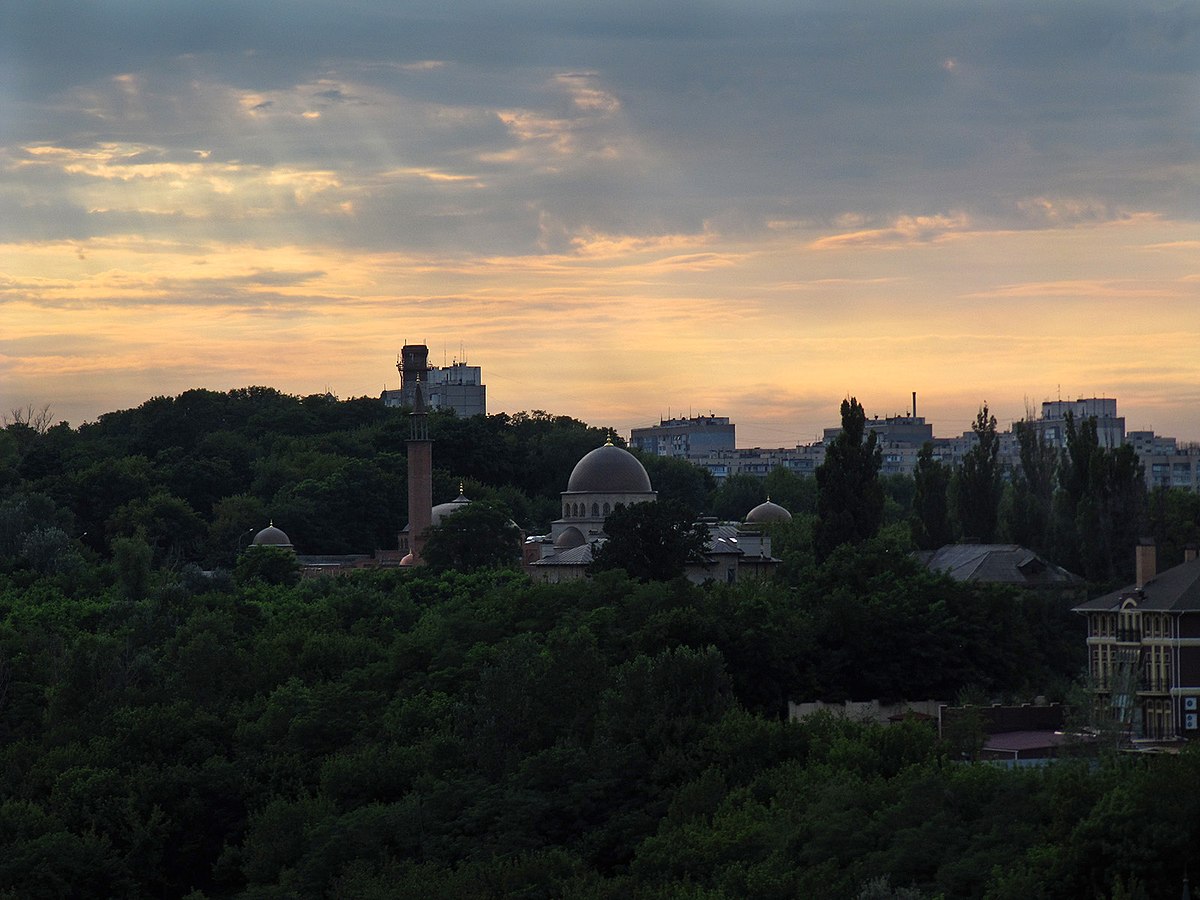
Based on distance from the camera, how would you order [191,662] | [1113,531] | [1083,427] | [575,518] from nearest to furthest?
1. [191,662]
2. [1113,531]
3. [1083,427]
4. [575,518]

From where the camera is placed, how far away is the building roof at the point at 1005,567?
5953 centimetres

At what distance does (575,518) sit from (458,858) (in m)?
31.8

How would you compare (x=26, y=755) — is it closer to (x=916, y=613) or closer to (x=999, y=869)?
(x=916, y=613)

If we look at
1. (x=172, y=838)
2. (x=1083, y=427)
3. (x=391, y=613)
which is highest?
(x=1083, y=427)

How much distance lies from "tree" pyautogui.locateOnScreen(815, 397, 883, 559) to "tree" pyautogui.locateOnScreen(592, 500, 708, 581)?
3.68m

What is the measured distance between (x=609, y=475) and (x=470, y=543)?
5.04 m

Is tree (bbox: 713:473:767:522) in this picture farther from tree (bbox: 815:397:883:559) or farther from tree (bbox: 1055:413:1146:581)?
tree (bbox: 1055:413:1146:581)

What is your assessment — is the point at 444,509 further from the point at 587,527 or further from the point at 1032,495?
the point at 1032,495

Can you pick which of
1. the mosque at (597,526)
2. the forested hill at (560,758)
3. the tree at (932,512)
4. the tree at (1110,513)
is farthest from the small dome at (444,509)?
the tree at (1110,513)

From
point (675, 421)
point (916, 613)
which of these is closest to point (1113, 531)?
point (916, 613)

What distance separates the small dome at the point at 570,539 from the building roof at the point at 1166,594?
22851 mm

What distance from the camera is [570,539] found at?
6981 cm

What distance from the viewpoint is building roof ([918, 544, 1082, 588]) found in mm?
59531

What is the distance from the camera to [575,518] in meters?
71.9
